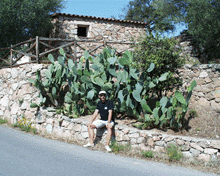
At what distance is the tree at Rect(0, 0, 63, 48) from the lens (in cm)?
1171

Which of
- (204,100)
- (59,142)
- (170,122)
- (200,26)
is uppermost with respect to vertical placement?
(200,26)

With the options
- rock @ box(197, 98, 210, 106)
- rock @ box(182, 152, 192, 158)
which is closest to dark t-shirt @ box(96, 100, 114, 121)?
rock @ box(182, 152, 192, 158)

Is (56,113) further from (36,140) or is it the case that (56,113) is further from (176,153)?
(176,153)

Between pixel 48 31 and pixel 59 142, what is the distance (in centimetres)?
889

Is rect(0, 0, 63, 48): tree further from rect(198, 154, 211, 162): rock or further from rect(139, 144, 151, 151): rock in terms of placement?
rect(198, 154, 211, 162): rock

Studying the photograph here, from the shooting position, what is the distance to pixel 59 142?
6.33 metres

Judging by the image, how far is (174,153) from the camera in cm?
512

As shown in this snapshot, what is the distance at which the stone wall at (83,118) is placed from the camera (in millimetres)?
5211

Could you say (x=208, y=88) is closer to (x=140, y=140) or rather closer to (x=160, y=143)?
(x=160, y=143)

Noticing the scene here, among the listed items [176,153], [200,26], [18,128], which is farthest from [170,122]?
[200,26]

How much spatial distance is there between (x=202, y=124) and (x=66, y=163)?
12.3 ft

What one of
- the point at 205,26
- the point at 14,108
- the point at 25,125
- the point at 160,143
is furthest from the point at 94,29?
the point at 160,143

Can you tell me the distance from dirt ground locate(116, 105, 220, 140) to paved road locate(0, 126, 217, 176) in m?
1.29

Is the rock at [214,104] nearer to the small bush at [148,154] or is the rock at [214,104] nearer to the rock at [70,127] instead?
the small bush at [148,154]
